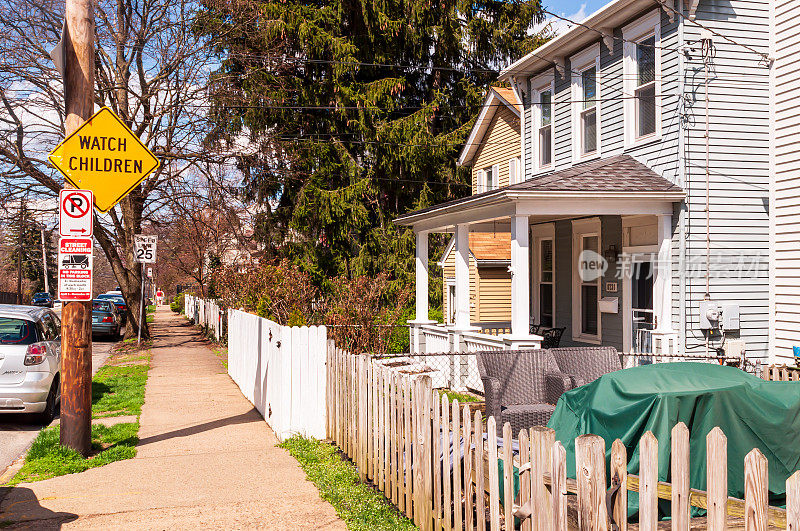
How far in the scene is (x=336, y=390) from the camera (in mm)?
8031

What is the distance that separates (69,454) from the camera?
25.7 feet

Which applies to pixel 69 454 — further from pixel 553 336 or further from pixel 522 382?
pixel 553 336

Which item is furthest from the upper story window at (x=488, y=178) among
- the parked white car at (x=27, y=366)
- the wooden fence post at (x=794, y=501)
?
the wooden fence post at (x=794, y=501)

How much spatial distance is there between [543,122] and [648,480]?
14191mm

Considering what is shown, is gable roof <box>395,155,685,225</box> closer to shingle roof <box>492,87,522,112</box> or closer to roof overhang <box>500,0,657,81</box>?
roof overhang <box>500,0,657,81</box>

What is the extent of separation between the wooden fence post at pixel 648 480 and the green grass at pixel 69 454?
20.7 feet

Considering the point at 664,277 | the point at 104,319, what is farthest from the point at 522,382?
the point at 104,319

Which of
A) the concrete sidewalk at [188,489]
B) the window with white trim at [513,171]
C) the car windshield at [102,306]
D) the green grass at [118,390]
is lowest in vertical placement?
the green grass at [118,390]

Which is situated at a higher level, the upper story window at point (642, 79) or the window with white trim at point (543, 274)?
the upper story window at point (642, 79)

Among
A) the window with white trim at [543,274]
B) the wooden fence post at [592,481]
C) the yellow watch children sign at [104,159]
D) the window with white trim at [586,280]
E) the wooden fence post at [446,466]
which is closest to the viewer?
the wooden fence post at [592,481]

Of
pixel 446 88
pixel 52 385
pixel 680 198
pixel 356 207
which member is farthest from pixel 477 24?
pixel 52 385

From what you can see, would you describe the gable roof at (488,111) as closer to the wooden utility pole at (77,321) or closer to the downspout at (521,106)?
the downspout at (521,106)

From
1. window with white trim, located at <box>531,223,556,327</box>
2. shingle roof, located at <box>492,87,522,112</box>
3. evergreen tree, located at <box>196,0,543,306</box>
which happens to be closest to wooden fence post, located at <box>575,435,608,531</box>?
window with white trim, located at <box>531,223,556,327</box>

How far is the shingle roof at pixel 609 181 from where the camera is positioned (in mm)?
11209
